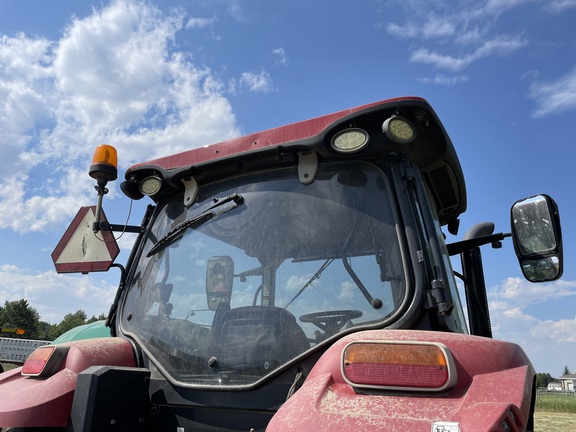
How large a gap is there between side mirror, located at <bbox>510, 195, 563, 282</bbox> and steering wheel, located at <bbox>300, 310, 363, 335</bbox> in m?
0.90

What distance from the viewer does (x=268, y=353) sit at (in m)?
1.84

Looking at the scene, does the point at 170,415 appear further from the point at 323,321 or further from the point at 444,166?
the point at 444,166

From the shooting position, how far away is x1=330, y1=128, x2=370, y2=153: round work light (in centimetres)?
207

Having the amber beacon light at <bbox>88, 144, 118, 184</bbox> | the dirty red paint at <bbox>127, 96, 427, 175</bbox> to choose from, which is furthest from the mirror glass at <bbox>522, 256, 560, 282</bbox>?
the amber beacon light at <bbox>88, 144, 118, 184</bbox>

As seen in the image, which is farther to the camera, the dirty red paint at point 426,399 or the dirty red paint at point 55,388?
the dirty red paint at point 55,388

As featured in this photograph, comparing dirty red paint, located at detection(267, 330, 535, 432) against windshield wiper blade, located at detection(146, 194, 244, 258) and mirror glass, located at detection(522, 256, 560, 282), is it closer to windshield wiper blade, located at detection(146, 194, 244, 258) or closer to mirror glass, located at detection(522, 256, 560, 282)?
mirror glass, located at detection(522, 256, 560, 282)

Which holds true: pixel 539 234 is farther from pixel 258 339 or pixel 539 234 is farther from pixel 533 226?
pixel 258 339

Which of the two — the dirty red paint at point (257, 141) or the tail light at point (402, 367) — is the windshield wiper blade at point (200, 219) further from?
the tail light at point (402, 367)

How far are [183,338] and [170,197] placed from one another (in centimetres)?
89

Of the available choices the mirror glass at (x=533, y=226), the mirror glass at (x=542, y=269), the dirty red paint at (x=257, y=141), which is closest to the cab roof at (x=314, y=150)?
the dirty red paint at (x=257, y=141)

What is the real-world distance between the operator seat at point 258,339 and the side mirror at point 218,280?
158 mm

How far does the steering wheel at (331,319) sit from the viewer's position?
1821 mm

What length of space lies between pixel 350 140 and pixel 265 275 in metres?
0.70

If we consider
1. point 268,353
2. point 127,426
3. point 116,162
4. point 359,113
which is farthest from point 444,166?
point 127,426
